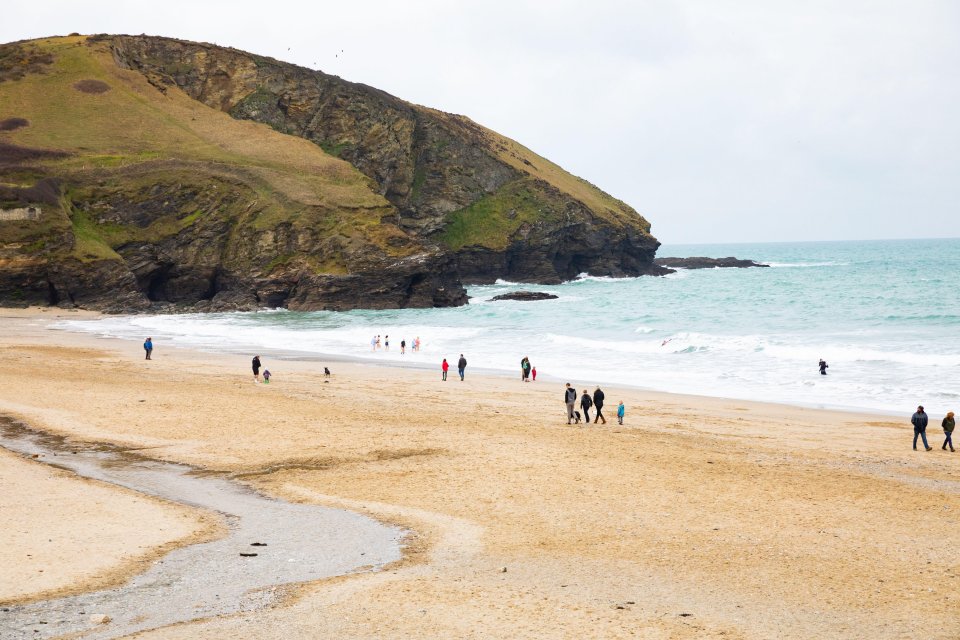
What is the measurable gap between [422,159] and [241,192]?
34456mm

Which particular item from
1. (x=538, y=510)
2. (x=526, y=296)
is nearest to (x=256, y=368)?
(x=538, y=510)

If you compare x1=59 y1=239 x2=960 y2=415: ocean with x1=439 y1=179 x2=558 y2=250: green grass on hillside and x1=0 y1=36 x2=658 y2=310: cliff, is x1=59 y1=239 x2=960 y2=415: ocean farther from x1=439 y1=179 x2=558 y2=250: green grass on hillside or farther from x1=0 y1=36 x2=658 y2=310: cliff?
x1=439 y1=179 x2=558 y2=250: green grass on hillside

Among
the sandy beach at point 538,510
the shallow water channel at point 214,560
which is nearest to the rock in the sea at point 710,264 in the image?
the sandy beach at point 538,510

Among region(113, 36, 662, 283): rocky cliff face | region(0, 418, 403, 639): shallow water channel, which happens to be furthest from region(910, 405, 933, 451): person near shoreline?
region(113, 36, 662, 283): rocky cliff face

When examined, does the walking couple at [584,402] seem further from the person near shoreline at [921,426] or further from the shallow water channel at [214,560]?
the shallow water channel at [214,560]

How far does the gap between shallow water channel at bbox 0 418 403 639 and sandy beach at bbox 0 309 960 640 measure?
0.40 m

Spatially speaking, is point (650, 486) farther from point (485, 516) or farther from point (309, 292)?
point (309, 292)

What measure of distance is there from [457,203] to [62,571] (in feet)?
328

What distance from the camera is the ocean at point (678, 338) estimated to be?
34.9 metres

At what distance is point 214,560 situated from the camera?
464 inches

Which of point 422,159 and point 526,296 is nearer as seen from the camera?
point 526,296

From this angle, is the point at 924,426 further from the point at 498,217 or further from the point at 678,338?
the point at 498,217

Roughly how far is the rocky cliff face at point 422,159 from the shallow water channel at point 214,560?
85.5 m

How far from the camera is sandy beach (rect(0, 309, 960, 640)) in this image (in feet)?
33.5
